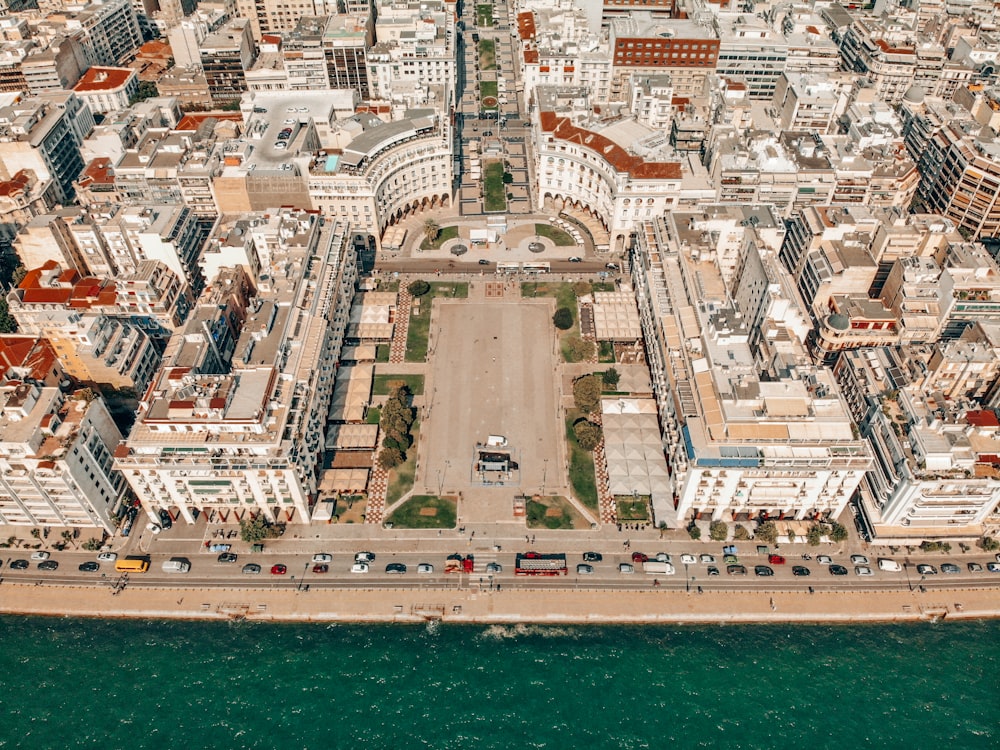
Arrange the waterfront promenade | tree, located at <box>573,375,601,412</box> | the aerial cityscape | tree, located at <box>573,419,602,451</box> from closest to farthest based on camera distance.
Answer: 1. the waterfront promenade
2. the aerial cityscape
3. tree, located at <box>573,419,602,451</box>
4. tree, located at <box>573,375,601,412</box>

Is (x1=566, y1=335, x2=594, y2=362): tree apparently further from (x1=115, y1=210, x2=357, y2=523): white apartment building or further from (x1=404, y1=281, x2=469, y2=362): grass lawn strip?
(x1=115, y1=210, x2=357, y2=523): white apartment building

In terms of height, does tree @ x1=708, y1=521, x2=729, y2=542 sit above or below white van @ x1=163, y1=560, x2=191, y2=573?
above

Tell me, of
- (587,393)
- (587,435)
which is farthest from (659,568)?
(587,393)

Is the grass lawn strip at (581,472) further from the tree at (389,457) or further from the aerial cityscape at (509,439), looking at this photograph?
the tree at (389,457)

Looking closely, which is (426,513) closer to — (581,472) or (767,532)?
(581,472)

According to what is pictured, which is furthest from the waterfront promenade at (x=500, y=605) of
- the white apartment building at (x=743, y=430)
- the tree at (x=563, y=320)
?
the tree at (x=563, y=320)

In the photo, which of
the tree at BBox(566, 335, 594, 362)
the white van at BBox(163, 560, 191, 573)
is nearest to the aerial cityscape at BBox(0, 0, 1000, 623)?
the white van at BBox(163, 560, 191, 573)
